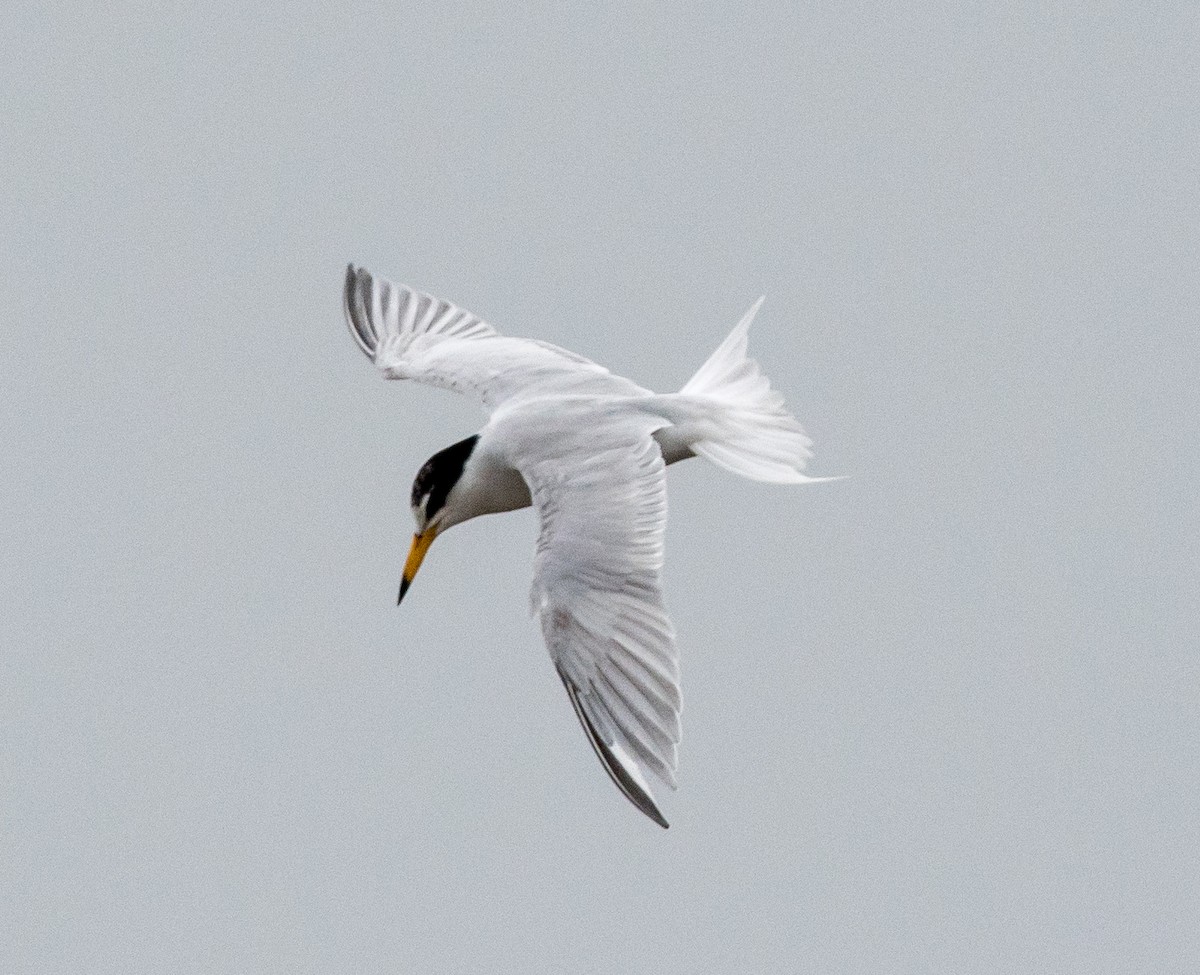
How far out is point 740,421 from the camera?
27.0 ft

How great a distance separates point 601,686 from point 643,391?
179 cm

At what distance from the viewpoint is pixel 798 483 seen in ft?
26.4

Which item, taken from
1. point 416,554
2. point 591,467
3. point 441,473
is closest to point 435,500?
point 441,473

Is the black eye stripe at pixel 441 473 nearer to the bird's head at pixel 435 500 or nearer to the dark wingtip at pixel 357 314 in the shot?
the bird's head at pixel 435 500

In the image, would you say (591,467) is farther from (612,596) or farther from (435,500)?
(435,500)

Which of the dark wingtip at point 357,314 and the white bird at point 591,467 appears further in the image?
the dark wingtip at point 357,314

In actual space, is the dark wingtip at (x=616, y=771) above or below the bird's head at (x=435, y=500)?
below

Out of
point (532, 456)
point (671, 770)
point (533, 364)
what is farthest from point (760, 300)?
point (671, 770)

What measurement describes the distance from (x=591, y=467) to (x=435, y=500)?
2.87 feet

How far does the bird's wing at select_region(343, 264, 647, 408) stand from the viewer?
8.33 meters

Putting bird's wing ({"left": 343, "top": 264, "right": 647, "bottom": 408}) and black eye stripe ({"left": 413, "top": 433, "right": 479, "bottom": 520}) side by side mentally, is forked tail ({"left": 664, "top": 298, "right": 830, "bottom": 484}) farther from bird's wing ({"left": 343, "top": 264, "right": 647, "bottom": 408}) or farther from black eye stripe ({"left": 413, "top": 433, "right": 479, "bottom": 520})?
black eye stripe ({"left": 413, "top": 433, "right": 479, "bottom": 520})

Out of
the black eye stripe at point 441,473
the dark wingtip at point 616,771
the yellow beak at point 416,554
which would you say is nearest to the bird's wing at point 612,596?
the dark wingtip at point 616,771

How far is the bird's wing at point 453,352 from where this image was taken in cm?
833

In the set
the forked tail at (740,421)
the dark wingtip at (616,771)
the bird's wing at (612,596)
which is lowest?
the dark wingtip at (616,771)
